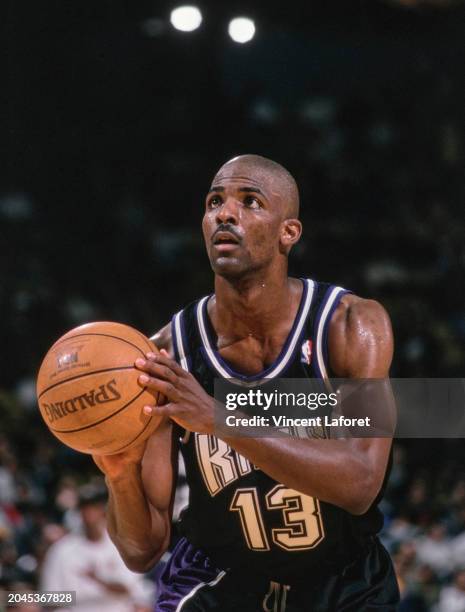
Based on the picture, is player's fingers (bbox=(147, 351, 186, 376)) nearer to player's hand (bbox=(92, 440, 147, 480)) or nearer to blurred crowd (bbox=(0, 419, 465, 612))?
player's hand (bbox=(92, 440, 147, 480))

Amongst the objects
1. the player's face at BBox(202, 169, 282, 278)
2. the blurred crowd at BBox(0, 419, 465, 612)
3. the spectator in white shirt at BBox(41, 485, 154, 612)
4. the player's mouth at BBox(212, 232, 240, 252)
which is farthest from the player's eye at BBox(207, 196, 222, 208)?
the spectator in white shirt at BBox(41, 485, 154, 612)

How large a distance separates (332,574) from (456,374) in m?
7.34

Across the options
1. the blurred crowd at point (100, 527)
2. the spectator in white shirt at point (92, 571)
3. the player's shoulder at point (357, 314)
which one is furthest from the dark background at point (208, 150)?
the player's shoulder at point (357, 314)

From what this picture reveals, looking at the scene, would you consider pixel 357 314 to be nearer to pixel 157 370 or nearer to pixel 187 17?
pixel 157 370

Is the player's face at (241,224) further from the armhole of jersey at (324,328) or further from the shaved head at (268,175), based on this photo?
the armhole of jersey at (324,328)

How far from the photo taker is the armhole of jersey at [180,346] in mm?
3355

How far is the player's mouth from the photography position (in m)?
3.18

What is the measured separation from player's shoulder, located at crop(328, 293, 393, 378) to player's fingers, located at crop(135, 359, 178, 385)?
646 millimetres

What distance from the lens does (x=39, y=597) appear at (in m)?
5.03

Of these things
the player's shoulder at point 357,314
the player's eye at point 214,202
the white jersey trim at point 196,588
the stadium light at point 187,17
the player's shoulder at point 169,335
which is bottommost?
the white jersey trim at point 196,588

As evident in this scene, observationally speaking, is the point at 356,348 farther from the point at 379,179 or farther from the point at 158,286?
the point at 379,179

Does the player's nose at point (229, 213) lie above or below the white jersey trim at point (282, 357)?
above

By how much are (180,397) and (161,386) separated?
0.21 feet

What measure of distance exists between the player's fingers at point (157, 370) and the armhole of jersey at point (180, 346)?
527 millimetres
